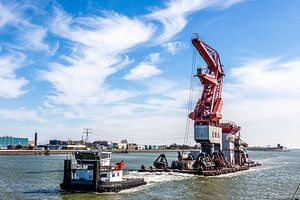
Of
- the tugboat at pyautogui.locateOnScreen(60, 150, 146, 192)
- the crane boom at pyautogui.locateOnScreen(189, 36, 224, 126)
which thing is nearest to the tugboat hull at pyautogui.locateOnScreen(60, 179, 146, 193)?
the tugboat at pyautogui.locateOnScreen(60, 150, 146, 192)

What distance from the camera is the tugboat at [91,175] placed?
44.2m

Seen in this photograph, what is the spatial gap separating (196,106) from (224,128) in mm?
14019

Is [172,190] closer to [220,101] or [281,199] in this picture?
[281,199]

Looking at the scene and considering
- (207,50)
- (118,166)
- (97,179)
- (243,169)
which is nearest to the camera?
(97,179)

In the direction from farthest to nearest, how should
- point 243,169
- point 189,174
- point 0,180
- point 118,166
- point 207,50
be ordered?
point 243,169 < point 207,50 < point 189,174 < point 0,180 < point 118,166

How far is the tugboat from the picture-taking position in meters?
44.2

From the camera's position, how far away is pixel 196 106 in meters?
84.9

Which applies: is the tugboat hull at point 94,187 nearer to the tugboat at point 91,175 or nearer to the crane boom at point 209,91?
the tugboat at point 91,175

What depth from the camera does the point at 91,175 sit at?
45219 millimetres

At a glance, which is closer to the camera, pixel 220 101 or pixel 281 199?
pixel 281 199

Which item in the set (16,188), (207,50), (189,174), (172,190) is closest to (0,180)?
(16,188)

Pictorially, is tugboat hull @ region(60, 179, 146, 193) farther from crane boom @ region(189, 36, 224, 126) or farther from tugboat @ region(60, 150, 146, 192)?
crane boom @ region(189, 36, 224, 126)

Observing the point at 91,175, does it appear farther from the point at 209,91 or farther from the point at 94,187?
the point at 209,91

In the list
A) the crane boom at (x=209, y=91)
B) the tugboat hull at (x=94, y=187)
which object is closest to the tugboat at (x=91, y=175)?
the tugboat hull at (x=94, y=187)
